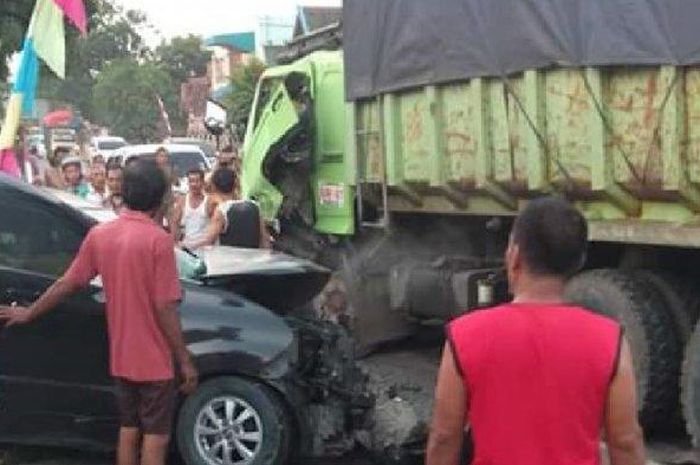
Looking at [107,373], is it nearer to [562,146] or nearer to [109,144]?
[562,146]

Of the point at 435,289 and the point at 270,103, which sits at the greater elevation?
the point at 270,103

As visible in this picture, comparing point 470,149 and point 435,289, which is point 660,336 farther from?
point 435,289

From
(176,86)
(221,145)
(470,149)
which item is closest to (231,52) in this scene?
(176,86)

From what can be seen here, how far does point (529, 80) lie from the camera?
6.70 meters

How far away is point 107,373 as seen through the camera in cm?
586

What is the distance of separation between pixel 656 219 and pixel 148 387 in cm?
277

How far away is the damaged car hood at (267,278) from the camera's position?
6.31 metres

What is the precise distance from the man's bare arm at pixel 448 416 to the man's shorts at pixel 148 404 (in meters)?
2.33

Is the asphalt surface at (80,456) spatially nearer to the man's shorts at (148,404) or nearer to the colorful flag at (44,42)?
the man's shorts at (148,404)

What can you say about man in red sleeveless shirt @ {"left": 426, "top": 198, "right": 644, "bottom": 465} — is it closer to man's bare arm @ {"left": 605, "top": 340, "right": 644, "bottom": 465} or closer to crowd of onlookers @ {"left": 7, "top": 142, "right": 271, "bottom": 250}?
man's bare arm @ {"left": 605, "top": 340, "right": 644, "bottom": 465}

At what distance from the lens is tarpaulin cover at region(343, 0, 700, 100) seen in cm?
584

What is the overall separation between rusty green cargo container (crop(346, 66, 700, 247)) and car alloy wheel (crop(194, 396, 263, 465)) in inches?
82.5

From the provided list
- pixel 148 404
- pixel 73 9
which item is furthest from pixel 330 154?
pixel 148 404

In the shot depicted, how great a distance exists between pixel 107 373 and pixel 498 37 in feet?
9.49
